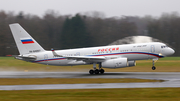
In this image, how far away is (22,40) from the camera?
1314 inches

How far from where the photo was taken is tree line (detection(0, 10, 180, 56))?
87.9 metres

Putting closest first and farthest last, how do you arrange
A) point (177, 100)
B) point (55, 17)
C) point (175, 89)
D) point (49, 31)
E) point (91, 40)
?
point (177, 100) → point (175, 89) → point (91, 40) → point (49, 31) → point (55, 17)

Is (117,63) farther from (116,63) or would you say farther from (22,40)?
(22,40)

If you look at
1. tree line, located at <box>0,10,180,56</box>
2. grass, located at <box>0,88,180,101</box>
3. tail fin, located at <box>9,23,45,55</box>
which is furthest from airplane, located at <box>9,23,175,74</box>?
tree line, located at <box>0,10,180,56</box>

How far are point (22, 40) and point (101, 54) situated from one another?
11355 millimetres

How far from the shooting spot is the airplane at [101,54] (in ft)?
98.3

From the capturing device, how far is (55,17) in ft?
355

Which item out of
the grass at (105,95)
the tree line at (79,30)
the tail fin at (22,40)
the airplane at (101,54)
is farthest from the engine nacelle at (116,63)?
the tree line at (79,30)

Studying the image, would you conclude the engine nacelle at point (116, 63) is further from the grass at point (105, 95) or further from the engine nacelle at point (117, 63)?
the grass at point (105, 95)

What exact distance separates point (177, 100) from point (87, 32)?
3225 inches

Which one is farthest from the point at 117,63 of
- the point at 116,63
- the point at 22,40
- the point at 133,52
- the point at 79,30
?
the point at 79,30

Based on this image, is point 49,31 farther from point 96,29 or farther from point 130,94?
point 130,94

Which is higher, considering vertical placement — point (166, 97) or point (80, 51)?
point (80, 51)

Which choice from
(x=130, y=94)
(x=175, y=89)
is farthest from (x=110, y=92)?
(x=175, y=89)
